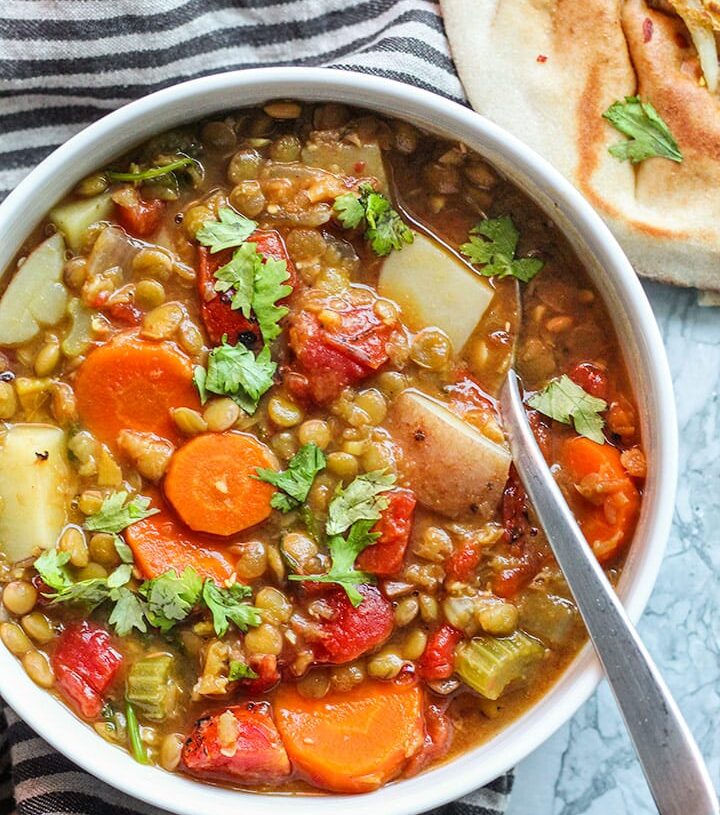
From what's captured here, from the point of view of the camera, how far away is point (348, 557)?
3441 millimetres

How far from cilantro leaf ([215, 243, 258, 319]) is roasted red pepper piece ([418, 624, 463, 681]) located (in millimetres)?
1175

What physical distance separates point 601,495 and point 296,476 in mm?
963

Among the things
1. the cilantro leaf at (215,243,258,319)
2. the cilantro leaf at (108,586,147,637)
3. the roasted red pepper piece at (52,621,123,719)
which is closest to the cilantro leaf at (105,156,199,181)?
the cilantro leaf at (215,243,258,319)

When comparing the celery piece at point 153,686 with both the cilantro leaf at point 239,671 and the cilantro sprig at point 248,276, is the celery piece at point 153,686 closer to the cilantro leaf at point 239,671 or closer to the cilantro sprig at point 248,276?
the cilantro leaf at point 239,671

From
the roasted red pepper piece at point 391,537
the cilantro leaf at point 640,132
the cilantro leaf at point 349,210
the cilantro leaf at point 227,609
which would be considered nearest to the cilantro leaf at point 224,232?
the cilantro leaf at point 349,210

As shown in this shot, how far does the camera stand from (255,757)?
3387 mm

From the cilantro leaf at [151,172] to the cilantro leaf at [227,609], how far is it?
1.29m

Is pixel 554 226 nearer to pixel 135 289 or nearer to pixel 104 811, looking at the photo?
pixel 135 289

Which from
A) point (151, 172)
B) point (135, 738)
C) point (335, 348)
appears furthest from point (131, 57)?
point (135, 738)

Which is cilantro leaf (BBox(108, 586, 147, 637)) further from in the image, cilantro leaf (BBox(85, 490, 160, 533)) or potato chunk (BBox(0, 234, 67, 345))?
potato chunk (BBox(0, 234, 67, 345))

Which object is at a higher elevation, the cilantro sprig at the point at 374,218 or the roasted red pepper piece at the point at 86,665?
the cilantro sprig at the point at 374,218

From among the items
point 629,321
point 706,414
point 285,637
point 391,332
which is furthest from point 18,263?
point 706,414

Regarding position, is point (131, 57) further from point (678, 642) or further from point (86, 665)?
point (678, 642)

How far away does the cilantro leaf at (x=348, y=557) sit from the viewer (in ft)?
11.2
